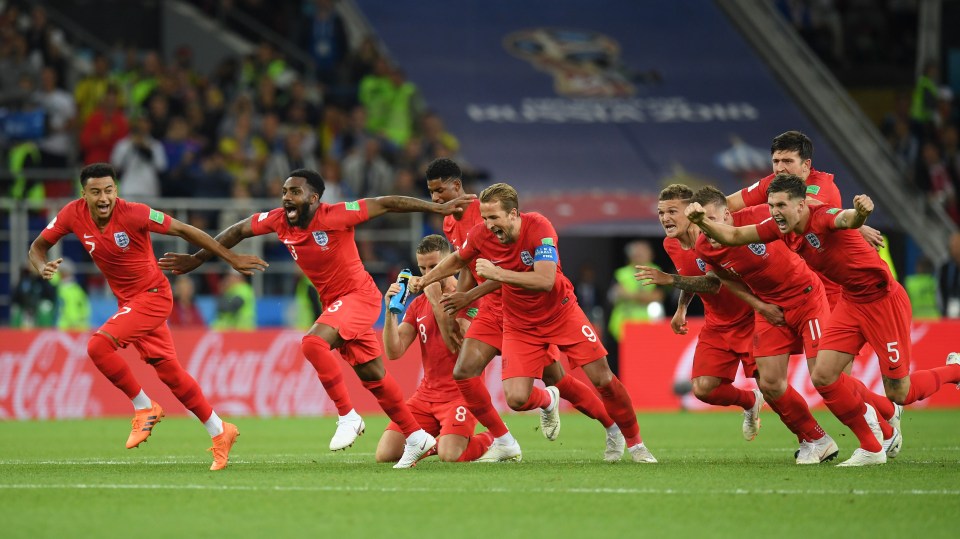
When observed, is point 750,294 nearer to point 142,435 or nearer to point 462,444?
point 462,444

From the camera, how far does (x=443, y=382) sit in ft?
40.1

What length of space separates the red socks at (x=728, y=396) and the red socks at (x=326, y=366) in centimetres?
300

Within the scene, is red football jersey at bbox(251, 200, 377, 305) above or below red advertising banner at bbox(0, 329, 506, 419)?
above

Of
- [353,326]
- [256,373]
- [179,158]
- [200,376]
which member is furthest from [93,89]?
[353,326]

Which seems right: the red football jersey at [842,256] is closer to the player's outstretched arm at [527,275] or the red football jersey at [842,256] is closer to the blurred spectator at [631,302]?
the player's outstretched arm at [527,275]

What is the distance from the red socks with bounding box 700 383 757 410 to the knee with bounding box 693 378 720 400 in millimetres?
33

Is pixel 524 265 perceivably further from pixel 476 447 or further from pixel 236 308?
pixel 236 308

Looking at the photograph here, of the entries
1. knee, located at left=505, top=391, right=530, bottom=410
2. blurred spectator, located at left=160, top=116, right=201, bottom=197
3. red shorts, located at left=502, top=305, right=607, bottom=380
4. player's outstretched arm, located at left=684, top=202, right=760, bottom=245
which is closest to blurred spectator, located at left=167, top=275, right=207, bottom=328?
blurred spectator, located at left=160, top=116, right=201, bottom=197

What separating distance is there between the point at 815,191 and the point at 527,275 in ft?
8.56

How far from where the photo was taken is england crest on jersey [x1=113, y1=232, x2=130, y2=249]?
1148 cm

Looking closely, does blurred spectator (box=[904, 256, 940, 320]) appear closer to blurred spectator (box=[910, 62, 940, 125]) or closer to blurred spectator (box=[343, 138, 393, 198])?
blurred spectator (box=[910, 62, 940, 125])

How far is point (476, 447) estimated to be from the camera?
468 inches

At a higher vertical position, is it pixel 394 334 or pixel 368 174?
pixel 368 174

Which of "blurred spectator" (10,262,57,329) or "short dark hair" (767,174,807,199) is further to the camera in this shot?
"blurred spectator" (10,262,57,329)
